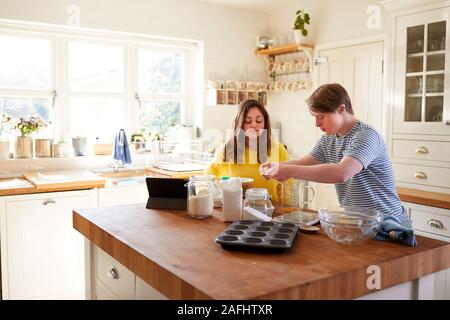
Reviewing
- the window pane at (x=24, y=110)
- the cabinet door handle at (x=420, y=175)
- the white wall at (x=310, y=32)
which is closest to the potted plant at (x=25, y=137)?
the window pane at (x=24, y=110)

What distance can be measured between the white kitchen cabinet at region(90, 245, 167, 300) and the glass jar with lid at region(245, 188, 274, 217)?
0.59m

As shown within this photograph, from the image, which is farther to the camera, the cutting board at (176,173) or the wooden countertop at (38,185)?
the cutting board at (176,173)

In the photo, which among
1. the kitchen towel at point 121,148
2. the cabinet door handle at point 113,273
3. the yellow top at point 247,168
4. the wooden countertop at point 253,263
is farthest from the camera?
the kitchen towel at point 121,148

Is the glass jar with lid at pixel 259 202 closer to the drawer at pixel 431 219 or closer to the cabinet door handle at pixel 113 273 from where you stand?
the cabinet door handle at pixel 113 273

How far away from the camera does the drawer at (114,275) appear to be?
167 centimetres

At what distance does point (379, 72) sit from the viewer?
12.8 ft

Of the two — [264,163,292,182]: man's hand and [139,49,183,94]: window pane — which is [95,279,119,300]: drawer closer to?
[264,163,292,182]: man's hand

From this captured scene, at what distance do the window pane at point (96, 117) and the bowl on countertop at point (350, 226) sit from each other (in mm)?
3084

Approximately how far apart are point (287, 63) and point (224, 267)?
3703 mm

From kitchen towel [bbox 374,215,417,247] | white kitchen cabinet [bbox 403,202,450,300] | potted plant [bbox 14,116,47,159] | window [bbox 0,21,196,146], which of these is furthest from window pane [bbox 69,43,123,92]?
kitchen towel [bbox 374,215,417,247]

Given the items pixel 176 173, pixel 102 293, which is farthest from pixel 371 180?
pixel 176 173

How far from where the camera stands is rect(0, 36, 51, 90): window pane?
3.84 meters

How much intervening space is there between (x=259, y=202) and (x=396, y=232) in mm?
590
